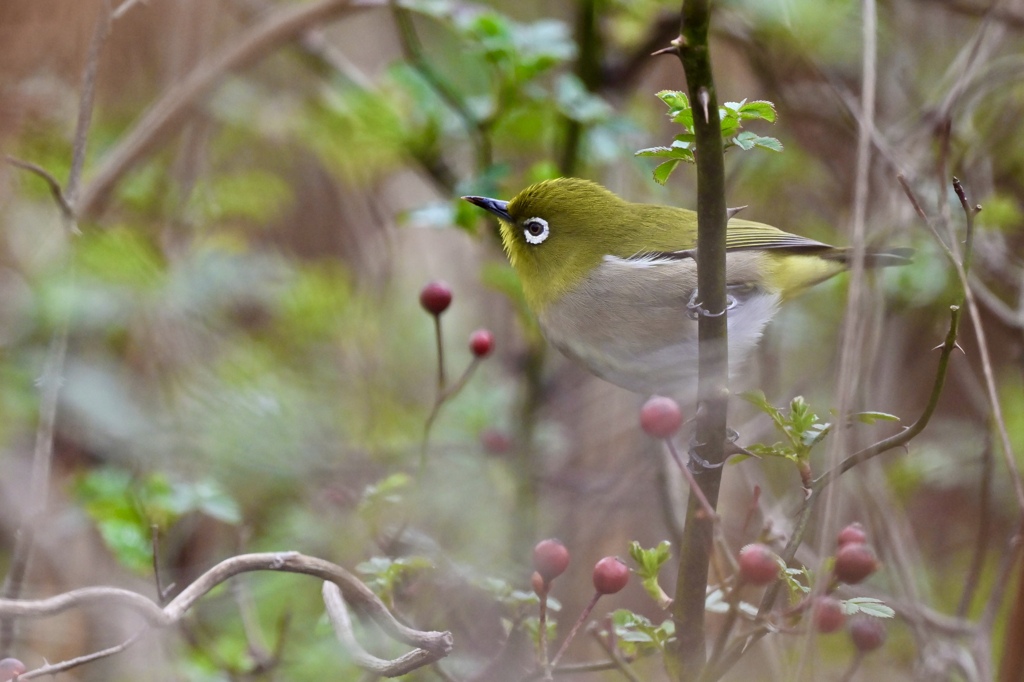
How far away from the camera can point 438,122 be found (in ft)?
11.3

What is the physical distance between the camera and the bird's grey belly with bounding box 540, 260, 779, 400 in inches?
97.6

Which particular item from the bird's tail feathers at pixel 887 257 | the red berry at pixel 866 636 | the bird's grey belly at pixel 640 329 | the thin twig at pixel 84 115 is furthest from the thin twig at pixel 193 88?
the red berry at pixel 866 636

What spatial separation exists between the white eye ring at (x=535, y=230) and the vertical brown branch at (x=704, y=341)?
3.99 ft

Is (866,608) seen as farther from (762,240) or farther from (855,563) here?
(762,240)

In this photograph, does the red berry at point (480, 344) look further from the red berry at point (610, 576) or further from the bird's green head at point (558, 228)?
the red berry at point (610, 576)

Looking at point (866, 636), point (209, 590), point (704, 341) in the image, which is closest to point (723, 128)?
point (704, 341)

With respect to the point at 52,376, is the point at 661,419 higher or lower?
higher

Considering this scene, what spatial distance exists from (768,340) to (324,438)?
1886mm

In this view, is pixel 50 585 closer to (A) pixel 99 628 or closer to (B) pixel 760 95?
(A) pixel 99 628

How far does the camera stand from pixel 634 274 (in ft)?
8.45

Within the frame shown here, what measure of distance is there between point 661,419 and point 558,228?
132 cm

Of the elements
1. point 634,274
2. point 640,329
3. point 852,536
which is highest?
point 634,274

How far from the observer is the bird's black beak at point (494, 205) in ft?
8.89

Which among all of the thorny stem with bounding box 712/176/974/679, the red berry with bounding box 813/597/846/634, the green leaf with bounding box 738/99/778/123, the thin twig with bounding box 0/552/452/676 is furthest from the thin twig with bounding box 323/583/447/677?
the green leaf with bounding box 738/99/778/123
